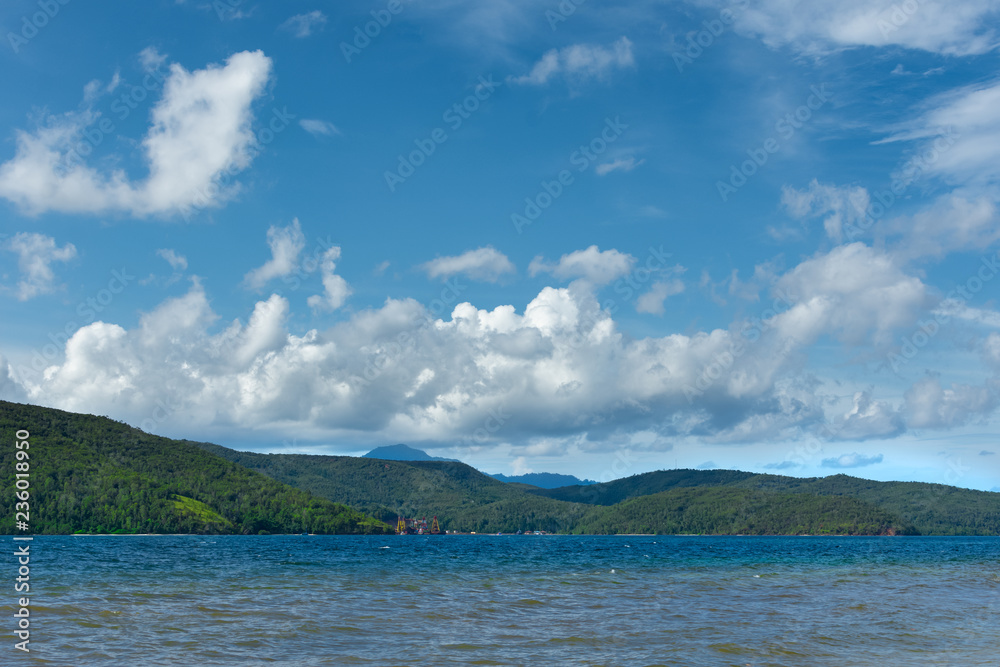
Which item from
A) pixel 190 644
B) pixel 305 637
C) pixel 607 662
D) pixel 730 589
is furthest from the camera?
pixel 730 589

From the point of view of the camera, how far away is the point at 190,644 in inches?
1154

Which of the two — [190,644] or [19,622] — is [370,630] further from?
[19,622]

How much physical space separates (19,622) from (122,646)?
8622mm

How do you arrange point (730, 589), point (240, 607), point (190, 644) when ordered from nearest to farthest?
1. point (190, 644)
2. point (240, 607)
3. point (730, 589)

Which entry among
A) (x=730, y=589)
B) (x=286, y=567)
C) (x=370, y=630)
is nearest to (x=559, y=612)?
(x=370, y=630)

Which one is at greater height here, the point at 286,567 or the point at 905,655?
the point at 905,655

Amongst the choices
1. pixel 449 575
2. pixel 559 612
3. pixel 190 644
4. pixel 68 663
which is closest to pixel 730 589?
pixel 559 612

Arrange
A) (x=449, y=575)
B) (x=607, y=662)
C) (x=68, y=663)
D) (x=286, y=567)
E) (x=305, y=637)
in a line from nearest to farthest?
(x=68, y=663)
(x=607, y=662)
(x=305, y=637)
(x=449, y=575)
(x=286, y=567)

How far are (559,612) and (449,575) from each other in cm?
3166

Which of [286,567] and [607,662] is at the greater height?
[607,662]

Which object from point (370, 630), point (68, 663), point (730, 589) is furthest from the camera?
point (730, 589)

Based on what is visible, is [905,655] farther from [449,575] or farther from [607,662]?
[449,575]

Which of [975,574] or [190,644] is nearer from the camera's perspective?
[190,644]

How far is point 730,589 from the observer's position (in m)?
57.6
